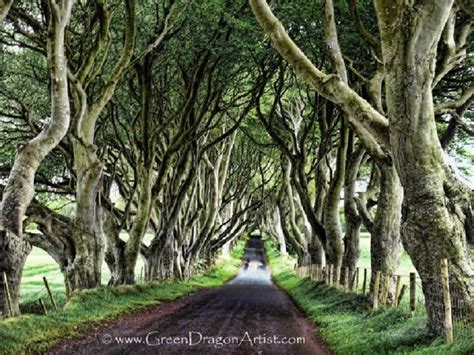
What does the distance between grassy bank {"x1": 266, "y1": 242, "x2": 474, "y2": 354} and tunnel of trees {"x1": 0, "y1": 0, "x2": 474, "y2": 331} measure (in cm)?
65

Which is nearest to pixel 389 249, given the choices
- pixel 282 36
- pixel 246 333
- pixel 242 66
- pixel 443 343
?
pixel 246 333

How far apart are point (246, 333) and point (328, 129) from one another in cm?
1006

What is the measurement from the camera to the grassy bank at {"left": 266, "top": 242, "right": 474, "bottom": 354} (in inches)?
326

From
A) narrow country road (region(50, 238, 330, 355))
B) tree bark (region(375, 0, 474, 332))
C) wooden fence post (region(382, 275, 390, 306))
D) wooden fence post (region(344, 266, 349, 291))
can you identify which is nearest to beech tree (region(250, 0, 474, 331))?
tree bark (region(375, 0, 474, 332))

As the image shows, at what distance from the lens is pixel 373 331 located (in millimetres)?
11141

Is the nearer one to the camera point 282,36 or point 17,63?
point 282,36

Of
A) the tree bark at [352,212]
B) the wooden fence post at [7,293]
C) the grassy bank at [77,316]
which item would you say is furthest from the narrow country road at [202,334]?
the tree bark at [352,212]

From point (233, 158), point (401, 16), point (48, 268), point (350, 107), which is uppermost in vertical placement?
point (233, 158)

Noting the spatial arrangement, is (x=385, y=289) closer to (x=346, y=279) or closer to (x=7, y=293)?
(x=346, y=279)

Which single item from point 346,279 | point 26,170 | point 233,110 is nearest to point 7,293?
point 26,170

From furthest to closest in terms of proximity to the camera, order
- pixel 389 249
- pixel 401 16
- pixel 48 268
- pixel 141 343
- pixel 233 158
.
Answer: pixel 48 268 < pixel 233 158 < pixel 389 249 < pixel 141 343 < pixel 401 16

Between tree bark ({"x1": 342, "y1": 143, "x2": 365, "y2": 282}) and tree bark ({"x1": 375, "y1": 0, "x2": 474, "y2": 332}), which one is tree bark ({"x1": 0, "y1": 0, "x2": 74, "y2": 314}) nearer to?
tree bark ({"x1": 375, "y1": 0, "x2": 474, "y2": 332})

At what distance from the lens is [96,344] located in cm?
1007

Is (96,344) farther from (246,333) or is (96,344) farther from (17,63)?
(17,63)
